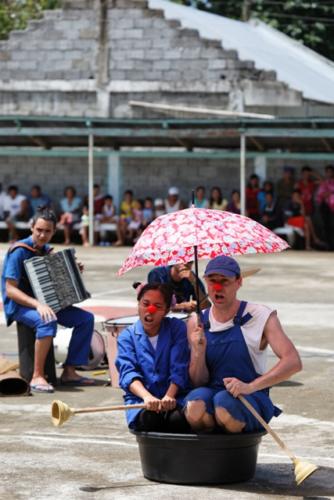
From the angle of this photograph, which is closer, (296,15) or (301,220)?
(301,220)

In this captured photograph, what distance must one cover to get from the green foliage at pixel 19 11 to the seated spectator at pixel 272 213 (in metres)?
23.3

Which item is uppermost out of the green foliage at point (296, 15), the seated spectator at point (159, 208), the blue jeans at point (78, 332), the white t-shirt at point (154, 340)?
the green foliage at point (296, 15)

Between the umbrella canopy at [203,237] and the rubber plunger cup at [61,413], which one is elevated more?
the umbrella canopy at [203,237]

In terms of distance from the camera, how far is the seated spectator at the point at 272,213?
27.8 m

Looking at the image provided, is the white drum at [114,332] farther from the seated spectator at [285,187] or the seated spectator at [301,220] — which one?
the seated spectator at [285,187]

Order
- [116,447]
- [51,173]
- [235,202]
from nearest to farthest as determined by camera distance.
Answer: [116,447] → [235,202] → [51,173]

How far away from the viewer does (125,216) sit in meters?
29.2

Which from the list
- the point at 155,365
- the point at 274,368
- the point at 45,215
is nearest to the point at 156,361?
the point at 155,365

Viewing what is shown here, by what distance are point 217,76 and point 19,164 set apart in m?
5.20

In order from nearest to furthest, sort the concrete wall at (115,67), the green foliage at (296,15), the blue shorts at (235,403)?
1. the blue shorts at (235,403)
2. the concrete wall at (115,67)
3. the green foliage at (296,15)

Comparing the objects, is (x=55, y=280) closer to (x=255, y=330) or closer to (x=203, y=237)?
(x=203, y=237)

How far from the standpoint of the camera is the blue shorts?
281 inches

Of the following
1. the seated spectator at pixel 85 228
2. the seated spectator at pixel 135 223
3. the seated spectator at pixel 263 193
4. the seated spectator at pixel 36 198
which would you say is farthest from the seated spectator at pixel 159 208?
the seated spectator at pixel 36 198

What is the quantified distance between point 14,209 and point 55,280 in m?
19.7
